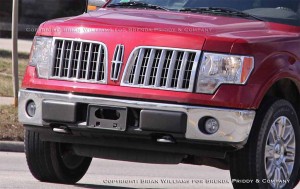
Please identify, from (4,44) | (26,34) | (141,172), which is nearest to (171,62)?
(141,172)

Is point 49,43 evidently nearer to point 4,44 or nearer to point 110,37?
point 110,37

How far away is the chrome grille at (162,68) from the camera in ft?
24.0

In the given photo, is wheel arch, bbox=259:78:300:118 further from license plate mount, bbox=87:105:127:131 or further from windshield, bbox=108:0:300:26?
license plate mount, bbox=87:105:127:131

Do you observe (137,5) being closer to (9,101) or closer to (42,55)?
(42,55)

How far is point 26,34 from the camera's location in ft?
87.9

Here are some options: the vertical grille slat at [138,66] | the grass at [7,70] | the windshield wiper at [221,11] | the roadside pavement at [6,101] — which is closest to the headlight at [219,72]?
the vertical grille slat at [138,66]

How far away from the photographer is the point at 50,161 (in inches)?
321

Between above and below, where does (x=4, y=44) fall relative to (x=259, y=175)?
below

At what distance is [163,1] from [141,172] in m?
2.16

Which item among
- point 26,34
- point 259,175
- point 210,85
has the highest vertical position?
point 210,85

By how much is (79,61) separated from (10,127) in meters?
4.71

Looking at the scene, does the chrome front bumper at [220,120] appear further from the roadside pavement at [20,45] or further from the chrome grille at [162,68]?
the roadside pavement at [20,45]

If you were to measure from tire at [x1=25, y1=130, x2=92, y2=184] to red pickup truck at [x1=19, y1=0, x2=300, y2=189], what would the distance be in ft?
0.05

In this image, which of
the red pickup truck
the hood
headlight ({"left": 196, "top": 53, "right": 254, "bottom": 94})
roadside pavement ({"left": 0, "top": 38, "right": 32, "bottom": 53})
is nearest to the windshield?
the hood
